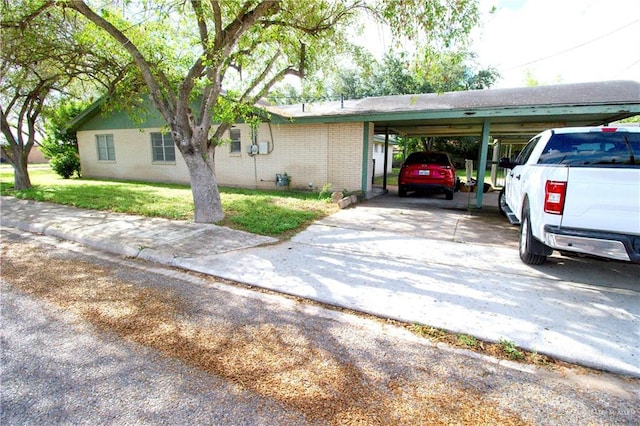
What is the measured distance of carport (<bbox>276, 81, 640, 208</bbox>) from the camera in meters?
7.86

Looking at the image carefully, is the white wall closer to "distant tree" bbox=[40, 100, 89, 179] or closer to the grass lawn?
the grass lawn

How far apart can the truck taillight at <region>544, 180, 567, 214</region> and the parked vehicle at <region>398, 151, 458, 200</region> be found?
23.2 feet

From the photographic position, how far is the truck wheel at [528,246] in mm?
4480

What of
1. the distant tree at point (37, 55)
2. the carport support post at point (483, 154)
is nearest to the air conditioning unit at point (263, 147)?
the distant tree at point (37, 55)

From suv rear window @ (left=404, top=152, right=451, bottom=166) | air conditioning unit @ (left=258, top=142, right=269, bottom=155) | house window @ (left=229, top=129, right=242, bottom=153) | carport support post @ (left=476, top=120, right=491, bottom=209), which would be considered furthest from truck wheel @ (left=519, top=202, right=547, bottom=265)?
house window @ (left=229, top=129, right=242, bottom=153)

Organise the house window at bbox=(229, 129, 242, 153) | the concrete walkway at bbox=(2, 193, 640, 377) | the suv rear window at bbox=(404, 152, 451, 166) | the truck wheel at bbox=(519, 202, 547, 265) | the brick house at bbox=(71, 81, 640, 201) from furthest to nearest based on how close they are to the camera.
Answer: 1. the house window at bbox=(229, 129, 242, 153)
2. the suv rear window at bbox=(404, 152, 451, 166)
3. the brick house at bbox=(71, 81, 640, 201)
4. the truck wheel at bbox=(519, 202, 547, 265)
5. the concrete walkway at bbox=(2, 193, 640, 377)

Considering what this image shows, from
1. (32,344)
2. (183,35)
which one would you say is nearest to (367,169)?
(183,35)

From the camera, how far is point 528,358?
277 cm

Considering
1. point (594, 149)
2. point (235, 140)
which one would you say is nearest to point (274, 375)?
point (594, 149)

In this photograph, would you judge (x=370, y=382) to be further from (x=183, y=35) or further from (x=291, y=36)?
(x=183, y=35)

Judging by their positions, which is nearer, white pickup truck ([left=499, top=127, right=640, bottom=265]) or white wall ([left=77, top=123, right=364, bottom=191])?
white pickup truck ([left=499, top=127, right=640, bottom=265])

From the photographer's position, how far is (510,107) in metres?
8.23

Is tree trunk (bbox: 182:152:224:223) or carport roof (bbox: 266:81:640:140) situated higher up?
carport roof (bbox: 266:81:640:140)

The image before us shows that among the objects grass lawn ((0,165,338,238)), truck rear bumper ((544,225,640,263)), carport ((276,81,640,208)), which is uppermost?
carport ((276,81,640,208))
